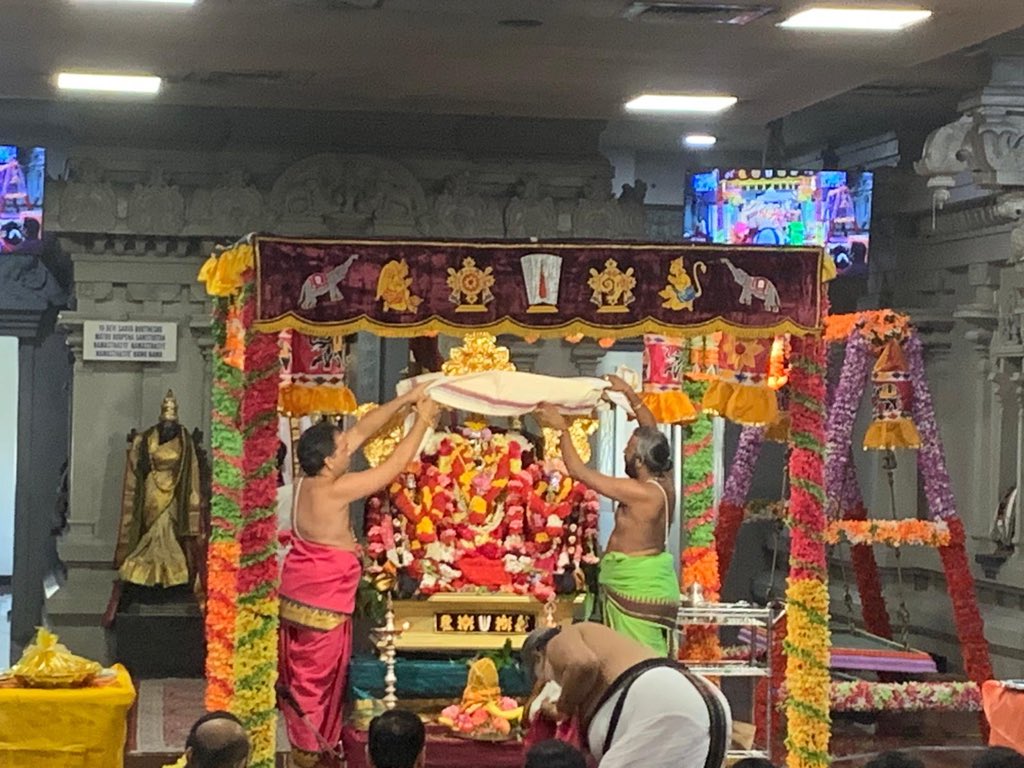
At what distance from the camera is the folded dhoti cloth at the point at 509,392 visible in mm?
9273

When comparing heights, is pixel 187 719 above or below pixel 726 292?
below

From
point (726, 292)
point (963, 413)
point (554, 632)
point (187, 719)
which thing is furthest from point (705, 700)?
point (963, 413)

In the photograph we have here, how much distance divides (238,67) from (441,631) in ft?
11.3

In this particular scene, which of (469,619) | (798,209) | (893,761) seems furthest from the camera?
(798,209)

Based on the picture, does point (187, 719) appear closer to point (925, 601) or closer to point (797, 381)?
point (797, 381)

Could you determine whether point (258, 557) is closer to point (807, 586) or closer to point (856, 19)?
point (807, 586)

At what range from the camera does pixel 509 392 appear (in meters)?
9.45

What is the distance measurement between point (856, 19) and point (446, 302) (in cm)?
241

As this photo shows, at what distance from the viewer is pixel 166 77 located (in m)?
11.1

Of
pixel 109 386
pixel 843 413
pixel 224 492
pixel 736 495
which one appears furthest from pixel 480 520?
pixel 109 386

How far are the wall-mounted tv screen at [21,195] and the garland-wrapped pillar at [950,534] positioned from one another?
263 inches

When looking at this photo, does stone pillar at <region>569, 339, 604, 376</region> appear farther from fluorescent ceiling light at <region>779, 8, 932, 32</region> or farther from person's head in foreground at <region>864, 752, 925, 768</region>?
person's head in foreground at <region>864, 752, 925, 768</region>

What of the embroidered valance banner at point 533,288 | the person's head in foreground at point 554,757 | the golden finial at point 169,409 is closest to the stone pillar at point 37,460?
the golden finial at point 169,409

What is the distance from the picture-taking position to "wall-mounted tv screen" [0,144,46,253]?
14.1 meters
